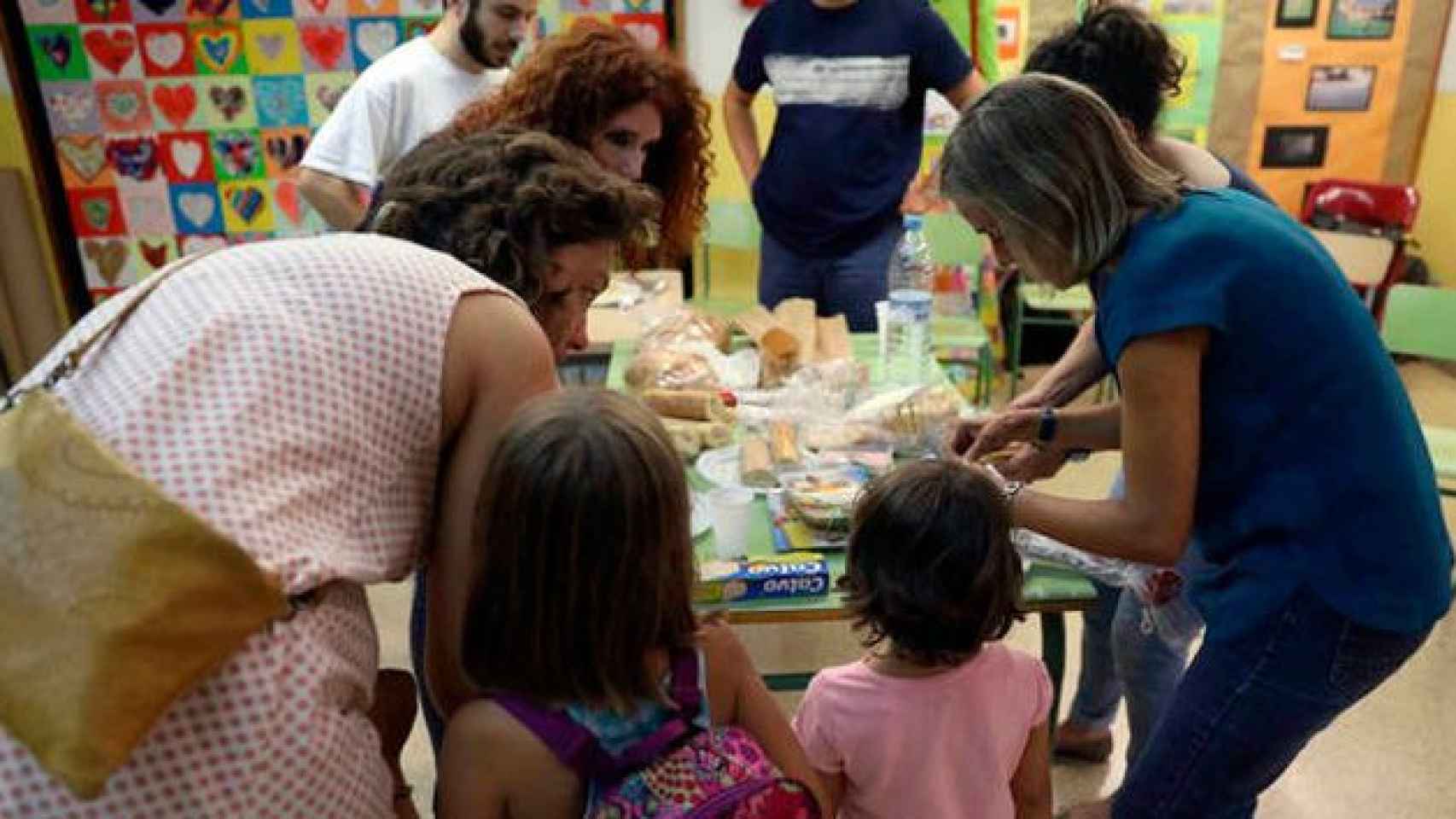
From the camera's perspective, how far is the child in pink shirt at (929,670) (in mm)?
1217

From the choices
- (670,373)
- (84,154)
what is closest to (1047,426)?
(670,373)

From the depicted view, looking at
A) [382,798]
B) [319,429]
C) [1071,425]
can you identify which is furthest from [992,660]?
[319,429]

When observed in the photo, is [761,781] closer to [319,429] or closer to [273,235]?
[319,429]

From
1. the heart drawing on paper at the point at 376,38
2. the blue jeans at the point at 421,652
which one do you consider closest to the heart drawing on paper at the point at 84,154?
the heart drawing on paper at the point at 376,38

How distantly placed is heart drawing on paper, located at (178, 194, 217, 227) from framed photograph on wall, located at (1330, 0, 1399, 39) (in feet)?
15.2

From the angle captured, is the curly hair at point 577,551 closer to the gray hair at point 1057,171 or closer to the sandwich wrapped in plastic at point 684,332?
the gray hair at point 1057,171

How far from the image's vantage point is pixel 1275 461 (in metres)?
1.21

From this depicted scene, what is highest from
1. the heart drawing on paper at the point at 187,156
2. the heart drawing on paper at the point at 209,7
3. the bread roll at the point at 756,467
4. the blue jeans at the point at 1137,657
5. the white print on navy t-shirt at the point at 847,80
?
the heart drawing on paper at the point at 209,7

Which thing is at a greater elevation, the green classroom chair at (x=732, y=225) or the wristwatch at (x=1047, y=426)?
the wristwatch at (x=1047, y=426)

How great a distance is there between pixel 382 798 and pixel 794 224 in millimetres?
2405

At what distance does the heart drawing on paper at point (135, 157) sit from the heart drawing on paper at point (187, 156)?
77 mm

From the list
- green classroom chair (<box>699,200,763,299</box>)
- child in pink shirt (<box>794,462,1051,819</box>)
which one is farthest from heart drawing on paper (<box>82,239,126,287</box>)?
child in pink shirt (<box>794,462,1051,819</box>)

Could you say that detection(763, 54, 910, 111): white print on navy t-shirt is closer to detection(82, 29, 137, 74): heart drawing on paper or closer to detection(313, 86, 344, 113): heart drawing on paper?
detection(313, 86, 344, 113): heart drawing on paper

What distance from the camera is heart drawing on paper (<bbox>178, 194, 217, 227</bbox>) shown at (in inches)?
162
